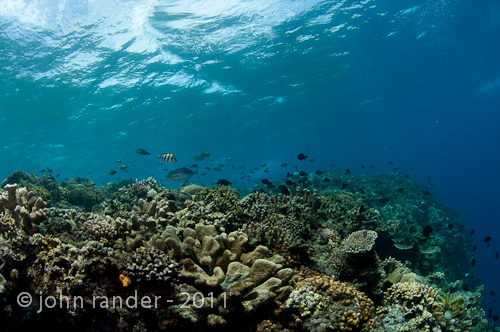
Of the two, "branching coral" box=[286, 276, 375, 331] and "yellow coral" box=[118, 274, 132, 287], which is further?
"branching coral" box=[286, 276, 375, 331]

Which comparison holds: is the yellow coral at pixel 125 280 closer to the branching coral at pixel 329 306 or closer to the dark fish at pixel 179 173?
the branching coral at pixel 329 306

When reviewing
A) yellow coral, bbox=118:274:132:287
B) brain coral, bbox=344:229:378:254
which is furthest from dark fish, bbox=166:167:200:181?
yellow coral, bbox=118:274:132:287

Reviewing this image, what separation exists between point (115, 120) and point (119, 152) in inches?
765

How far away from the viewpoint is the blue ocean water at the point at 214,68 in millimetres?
17031

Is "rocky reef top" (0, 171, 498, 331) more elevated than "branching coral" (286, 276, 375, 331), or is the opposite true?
"rocky reef top" (0, 171, 498, 331)

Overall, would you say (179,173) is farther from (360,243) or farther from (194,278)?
(360,243)

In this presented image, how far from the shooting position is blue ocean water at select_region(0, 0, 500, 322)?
1703 centimetres

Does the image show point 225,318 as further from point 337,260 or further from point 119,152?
point 119,152

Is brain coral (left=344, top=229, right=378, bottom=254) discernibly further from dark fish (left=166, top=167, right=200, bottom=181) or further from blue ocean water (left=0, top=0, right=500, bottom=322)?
blue ocean water (left=0, top=0, right=500, bottom=322)

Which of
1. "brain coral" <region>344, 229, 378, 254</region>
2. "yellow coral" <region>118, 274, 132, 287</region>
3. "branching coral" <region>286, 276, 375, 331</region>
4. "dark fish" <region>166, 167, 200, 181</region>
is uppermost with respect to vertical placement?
"dark fish" <region>166, 167, 200, 181</region>

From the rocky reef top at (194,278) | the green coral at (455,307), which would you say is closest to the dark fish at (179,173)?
the rocky reef top at (194,278)

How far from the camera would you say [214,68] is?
81.2 ft

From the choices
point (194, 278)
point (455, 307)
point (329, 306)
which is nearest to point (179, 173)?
point (194, 278)

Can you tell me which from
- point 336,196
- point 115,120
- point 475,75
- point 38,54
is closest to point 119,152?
point 115,120
